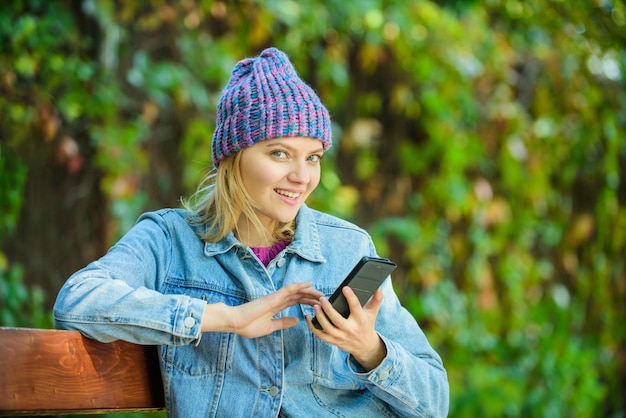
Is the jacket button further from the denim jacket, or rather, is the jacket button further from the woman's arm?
the woman's arm

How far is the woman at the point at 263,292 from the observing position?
6.22ft

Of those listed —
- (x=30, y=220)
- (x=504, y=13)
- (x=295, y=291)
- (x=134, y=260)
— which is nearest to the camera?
(x=295, y=291)

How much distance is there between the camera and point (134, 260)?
6.65ft

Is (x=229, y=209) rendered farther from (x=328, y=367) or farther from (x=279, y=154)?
(x=328, y=367)

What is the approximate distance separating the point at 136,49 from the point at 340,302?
289 cm

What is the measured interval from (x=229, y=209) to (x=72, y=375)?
22.1 inches

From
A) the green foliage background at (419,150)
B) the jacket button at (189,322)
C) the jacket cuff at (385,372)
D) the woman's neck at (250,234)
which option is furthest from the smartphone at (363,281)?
the green foliage background at (419,150)

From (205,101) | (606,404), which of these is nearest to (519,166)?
(606,404)

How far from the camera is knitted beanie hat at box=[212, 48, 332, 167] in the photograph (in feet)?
6.92

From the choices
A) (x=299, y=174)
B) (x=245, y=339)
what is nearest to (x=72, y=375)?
(x=245, y=339)

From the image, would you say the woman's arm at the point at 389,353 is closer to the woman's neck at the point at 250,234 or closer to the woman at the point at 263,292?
the woman at the point at 263,292

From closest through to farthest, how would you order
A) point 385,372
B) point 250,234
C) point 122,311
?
1. point 122,311
2. point 385,372
3. point 250,234

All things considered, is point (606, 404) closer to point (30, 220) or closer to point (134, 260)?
point (30, 220)

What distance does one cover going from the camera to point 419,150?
5328 mm
